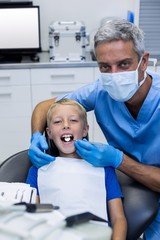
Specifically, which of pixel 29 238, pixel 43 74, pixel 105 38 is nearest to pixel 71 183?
pixel 105 38

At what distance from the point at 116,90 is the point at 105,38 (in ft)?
0.74

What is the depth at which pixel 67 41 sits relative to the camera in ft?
8.99

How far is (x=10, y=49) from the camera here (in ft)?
9.41

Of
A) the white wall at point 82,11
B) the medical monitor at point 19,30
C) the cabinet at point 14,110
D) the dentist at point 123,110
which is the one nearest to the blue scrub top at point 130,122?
the dentist at point 123,110

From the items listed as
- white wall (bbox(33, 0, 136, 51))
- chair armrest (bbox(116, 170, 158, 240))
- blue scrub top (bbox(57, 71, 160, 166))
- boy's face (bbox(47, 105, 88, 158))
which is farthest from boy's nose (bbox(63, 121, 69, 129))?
white wall (bbox(33, 0, 136, 51))

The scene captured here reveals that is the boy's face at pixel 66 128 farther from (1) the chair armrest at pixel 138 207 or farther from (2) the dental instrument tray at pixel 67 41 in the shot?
(2) the dental instrument tray at pixel 67 41

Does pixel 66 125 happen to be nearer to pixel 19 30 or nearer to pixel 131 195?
pixel 131 195

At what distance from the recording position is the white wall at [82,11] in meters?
3.01

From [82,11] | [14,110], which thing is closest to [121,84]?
[14,110]

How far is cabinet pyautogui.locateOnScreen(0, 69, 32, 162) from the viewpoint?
269 cm

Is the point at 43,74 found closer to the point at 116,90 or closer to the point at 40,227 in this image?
the point at 116,90

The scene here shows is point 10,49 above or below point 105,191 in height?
above

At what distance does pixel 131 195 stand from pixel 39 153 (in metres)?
0.40

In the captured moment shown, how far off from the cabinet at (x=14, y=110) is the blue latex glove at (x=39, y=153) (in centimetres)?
145
